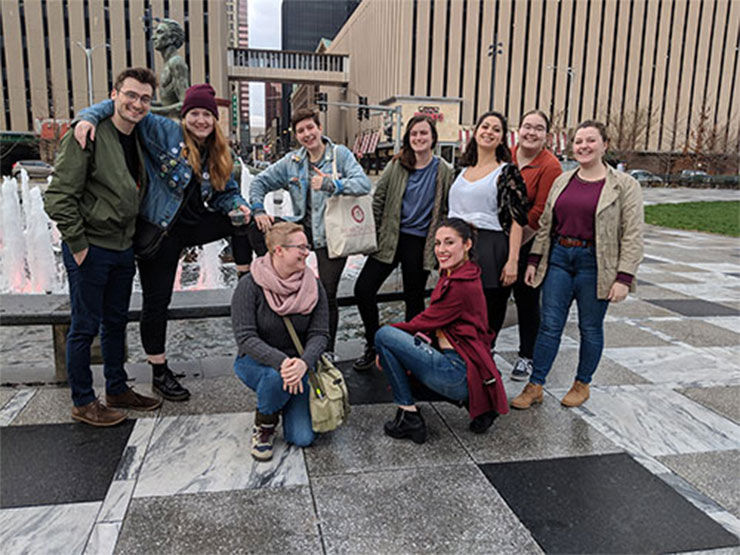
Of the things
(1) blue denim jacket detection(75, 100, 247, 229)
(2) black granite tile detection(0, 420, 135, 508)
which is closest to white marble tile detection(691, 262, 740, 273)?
(1) blue denim jacket detection(75, 100, 247, 229)

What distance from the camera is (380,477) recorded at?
310cm

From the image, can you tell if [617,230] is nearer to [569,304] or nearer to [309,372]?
[569,304]

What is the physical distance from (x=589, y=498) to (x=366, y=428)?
4.52 feet

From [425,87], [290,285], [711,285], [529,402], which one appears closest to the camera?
[290,285]

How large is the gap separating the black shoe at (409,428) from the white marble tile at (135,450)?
1455 millimetres

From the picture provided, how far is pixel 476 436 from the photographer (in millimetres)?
3631

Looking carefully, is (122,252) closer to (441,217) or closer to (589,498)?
(441,217)

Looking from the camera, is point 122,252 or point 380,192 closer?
point 122,252

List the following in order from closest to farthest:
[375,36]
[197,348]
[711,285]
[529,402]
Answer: [529,402], [197,348], [711,285], [375,36]

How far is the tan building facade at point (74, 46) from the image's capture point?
61.3m

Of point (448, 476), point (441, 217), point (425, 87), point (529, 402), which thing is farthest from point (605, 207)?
point (425, 87)

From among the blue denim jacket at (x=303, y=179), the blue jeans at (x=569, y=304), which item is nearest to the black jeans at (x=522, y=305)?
the blue jeans at (x=569, y=304)

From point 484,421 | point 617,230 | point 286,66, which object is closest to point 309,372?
point 484,421

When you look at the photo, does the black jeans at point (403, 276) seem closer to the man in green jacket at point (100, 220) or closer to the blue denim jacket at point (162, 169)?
the blue denim jacket at point (162, 169)
